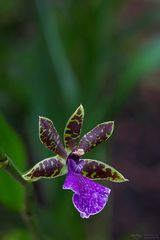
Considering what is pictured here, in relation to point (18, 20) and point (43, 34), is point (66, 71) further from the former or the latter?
point (18, 20)

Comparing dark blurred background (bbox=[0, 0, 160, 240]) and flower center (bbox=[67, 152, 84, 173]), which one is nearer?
flower center (bbox=[67, 152, 84, 173])

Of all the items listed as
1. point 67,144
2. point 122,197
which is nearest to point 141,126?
point 122,197

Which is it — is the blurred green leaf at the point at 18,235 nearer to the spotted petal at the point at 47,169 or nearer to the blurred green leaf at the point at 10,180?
the blurred green leaf at the point at 10,180

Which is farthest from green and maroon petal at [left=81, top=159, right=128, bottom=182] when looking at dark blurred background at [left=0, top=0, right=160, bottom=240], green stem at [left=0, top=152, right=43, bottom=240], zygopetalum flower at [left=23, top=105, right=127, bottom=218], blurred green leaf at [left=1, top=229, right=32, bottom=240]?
blurred green leaf at [left=1, top=229, right=32, bottom=240]

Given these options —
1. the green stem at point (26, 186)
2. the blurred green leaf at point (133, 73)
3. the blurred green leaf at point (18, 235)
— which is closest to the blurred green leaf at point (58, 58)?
the blurred green leaf at point (133, 73)

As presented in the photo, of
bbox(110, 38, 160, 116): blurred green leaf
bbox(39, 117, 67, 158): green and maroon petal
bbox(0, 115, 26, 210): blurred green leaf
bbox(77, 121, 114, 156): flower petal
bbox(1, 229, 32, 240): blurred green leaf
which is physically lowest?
bbox(1, 229, 32, 240): blurred green leaf

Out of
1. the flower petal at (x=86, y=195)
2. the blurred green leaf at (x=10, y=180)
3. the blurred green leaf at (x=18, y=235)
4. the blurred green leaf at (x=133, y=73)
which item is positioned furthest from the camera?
the blurred green leaf at (x=133, y=73)

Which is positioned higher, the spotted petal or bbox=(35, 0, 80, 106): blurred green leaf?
the spotted petal

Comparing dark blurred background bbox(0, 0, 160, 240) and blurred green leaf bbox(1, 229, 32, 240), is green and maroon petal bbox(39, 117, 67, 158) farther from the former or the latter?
blurred green leaf bbox(1, 229, 32, 240)
